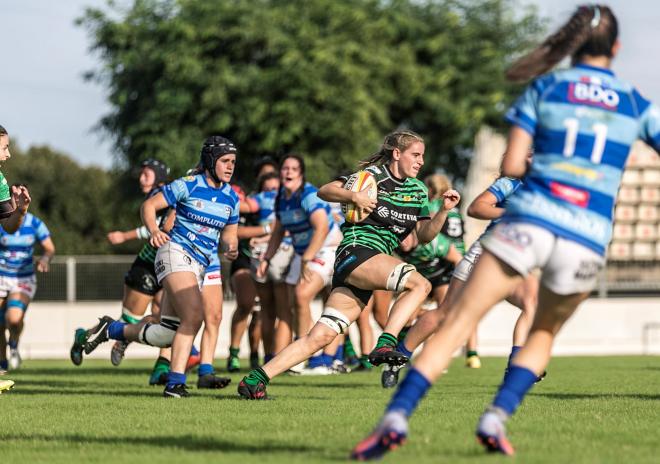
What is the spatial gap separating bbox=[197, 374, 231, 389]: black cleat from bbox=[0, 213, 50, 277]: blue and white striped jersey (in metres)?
4.94

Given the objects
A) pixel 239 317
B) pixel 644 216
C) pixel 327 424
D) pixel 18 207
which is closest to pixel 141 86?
pixel 644 216

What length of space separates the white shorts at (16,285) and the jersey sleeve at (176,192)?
227 inches

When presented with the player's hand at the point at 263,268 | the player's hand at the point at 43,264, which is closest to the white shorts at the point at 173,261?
the player's hand at the point at 263,268

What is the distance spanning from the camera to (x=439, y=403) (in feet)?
28.9

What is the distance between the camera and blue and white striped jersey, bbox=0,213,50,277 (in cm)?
1459

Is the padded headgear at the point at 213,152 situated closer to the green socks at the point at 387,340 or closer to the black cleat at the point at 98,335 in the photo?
the green socks at the point at 387,340

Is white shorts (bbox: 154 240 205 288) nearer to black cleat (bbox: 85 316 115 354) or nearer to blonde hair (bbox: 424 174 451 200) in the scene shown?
black cleat (bbox: 85 316 115 354)

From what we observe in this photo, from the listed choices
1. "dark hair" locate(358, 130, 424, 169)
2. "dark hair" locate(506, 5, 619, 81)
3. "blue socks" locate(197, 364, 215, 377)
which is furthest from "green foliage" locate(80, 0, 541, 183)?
"dark hair" locate(506, 5, 619, 81)

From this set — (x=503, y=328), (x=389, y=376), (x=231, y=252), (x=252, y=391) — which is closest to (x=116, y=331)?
(x=231, y=252)

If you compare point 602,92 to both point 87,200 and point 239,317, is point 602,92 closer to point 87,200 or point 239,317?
Result: point 239,317

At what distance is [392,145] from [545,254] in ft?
13.0

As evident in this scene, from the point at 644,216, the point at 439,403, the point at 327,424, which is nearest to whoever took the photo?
the point at 327,424

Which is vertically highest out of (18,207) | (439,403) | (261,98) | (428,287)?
(261,98)

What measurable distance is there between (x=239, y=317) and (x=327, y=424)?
24.6ft
